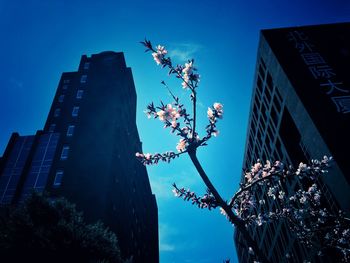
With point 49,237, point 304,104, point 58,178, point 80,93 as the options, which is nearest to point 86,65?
point 80,93

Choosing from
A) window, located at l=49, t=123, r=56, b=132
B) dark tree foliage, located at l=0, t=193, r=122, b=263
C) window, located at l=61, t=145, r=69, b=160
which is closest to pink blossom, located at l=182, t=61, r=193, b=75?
dark tree foliage, located at l=0, t=193, r=122, b=263

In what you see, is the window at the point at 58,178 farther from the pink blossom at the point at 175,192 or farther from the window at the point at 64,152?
the pink blossom at the point at 175,192

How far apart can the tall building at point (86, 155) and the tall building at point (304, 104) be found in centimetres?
1867

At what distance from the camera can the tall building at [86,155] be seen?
94.4 feet

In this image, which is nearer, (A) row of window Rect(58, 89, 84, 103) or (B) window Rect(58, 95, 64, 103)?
(A) row of window Rect(58, 89, 84, 103)

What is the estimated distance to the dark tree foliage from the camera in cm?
1272

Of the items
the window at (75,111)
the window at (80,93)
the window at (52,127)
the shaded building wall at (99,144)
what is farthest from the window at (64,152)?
the window at (80,93)

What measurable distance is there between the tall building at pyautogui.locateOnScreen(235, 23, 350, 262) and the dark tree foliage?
29.5 feet

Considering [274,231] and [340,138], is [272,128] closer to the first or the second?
[340,138]

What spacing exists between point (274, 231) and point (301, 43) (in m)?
26.0

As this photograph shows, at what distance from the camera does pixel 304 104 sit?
691 inches

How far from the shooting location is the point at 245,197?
311 inches

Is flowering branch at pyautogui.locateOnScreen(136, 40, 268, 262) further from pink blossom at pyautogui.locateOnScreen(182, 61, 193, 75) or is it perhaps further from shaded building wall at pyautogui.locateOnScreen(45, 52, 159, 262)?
shaded building wall at pyautogui.locateOnScreen(45, 52, 159, 262)

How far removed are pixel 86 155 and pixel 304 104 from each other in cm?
2632
